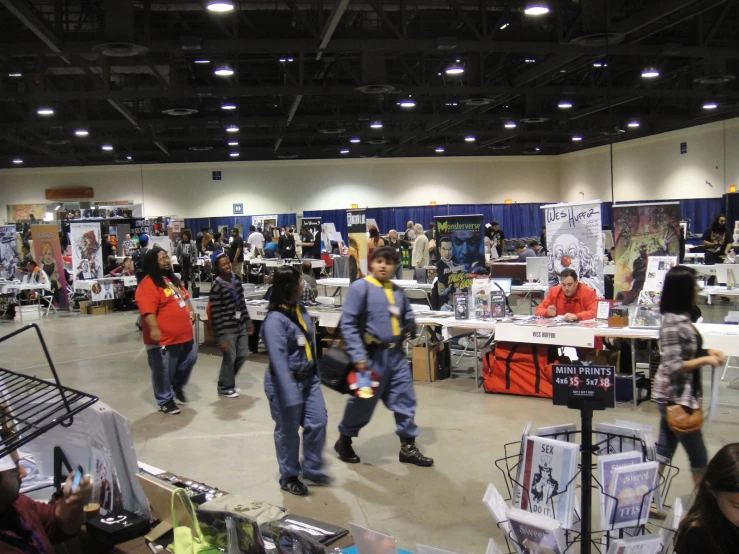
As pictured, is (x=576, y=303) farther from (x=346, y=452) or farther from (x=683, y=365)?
(x=683, y=365)

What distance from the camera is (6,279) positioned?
14398 millimetres

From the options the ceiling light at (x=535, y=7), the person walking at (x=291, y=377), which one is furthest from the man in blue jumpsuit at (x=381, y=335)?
the ceiling light at (x=535, y=7)

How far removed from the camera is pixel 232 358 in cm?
640

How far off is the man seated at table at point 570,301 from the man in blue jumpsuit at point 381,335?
2.36 metres

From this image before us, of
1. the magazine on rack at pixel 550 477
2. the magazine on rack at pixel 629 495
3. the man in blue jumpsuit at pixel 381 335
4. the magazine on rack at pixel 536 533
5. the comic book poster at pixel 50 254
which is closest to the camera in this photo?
the magazine on rack at pixel 536 533

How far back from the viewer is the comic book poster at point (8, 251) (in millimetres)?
14695

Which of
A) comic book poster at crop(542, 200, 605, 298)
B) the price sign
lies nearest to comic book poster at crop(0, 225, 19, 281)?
comic book poster at crop(542, 200, 605, 298)

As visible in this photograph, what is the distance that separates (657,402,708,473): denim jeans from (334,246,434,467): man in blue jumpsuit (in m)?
1.50

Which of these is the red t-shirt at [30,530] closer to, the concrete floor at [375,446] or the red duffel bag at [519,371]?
the concrete floor at [375,446]

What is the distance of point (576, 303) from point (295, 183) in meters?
19.0

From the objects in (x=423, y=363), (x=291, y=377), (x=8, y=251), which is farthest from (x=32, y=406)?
(x=8, y=251)

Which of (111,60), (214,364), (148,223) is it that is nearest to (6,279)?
(148,223)

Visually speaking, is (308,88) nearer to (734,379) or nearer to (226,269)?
(226,269)

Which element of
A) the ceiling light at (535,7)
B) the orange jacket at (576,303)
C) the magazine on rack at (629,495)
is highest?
the ceiling light at (535,7)
